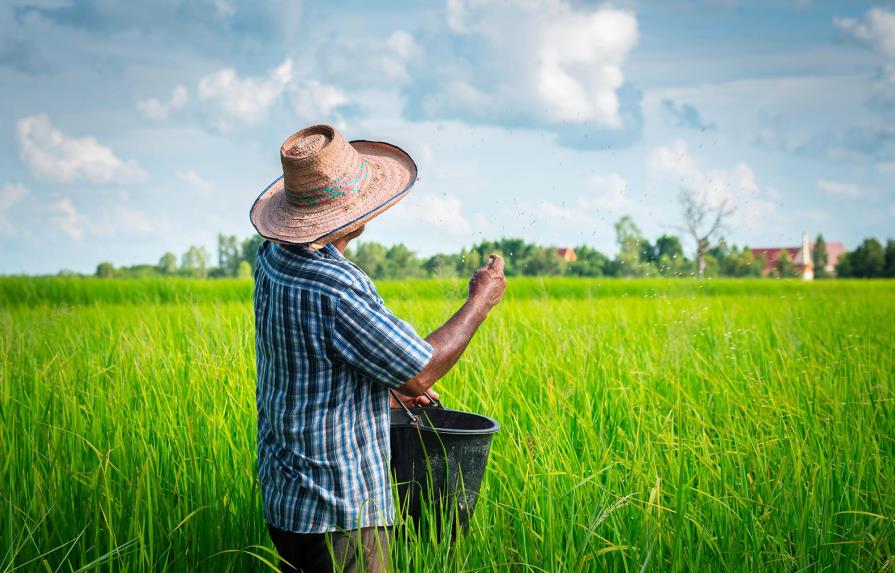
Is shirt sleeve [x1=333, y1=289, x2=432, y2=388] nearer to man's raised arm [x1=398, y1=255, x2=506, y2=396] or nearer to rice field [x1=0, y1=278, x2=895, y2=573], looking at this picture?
man's raised arm [x1=398, y1=255, x2=506, y2=396]

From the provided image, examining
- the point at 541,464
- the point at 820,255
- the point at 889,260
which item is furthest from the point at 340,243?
the point at 820,255

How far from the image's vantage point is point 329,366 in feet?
5.87

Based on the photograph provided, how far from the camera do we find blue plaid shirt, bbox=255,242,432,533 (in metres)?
1.73

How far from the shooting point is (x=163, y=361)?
14.3 ft

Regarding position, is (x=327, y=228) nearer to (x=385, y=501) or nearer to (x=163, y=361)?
(x=385, y=501)

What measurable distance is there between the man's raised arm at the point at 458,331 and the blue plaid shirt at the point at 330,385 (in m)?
0.05

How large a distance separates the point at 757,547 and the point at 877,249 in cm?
4876

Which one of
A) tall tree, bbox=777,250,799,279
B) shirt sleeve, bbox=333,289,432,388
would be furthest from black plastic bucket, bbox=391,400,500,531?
tall tree, bbox=777,250,799,279

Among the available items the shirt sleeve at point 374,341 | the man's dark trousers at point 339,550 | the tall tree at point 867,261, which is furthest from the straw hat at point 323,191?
the tall tree at point 867,261

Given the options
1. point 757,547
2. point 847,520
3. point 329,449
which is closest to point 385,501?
point 329,449

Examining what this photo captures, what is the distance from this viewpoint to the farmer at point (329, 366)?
1.74 metres

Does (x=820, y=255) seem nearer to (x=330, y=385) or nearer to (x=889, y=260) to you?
(x=889, y=260)

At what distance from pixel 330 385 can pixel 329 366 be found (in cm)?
5

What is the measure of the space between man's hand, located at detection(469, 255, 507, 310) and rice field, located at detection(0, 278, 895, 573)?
0.61 m
